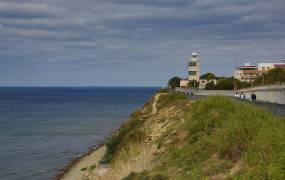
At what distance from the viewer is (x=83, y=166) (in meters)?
42.4

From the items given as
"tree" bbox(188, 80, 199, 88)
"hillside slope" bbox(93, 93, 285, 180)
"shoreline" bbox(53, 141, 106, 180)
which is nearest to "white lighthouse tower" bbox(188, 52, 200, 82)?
"tree" bbox(188, 80, 199, 88)

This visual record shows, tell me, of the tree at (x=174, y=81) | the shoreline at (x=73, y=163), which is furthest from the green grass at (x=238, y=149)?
the tree at (x=174, y=81)

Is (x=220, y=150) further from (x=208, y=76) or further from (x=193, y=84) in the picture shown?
(x=208, y=76)

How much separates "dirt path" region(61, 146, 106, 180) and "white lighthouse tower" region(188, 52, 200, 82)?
108 meters

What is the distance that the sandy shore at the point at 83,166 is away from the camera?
37125 mm

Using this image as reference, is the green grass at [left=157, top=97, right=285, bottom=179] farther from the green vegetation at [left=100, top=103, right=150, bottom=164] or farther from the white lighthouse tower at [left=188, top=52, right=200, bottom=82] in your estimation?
the white lighthouse tower at [left=188, top=52, right=200, bottom=82]

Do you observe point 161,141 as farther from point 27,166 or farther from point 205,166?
point 27,166

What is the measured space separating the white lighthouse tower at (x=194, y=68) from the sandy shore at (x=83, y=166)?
107 meters

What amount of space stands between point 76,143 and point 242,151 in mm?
43072

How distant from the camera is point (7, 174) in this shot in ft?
127

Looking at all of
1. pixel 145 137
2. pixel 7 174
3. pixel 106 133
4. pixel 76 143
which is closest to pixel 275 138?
pixel 145 137

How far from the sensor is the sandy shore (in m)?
37.1

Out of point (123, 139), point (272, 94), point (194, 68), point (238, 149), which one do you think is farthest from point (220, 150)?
point (194, 68)

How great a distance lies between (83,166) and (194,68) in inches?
4783
